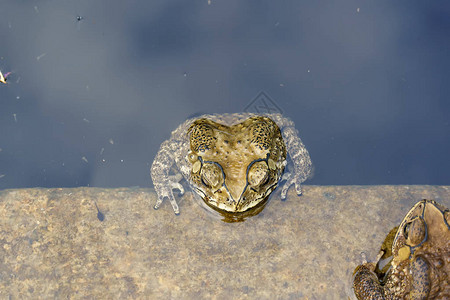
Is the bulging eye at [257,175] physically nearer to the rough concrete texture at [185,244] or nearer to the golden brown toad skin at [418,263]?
the rough concrete texture at [185,244]

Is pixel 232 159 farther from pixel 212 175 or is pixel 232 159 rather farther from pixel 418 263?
pixel 418 263

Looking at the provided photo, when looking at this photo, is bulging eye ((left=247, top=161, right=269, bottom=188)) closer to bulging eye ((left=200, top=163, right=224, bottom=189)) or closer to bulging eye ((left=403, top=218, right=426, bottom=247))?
bulging eye ((left=200, top=163, right=224, bottom=189))

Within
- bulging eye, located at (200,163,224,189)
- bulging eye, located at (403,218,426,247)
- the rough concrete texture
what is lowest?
the rough concrete texture

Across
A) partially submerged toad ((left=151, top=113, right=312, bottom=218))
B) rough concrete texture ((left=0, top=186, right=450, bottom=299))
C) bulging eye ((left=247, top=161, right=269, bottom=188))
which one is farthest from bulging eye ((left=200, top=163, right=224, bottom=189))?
rough concrete texture ((left=0, top=186, right=450, bottom=299))

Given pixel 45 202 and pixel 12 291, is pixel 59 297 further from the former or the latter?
pixel 45 202

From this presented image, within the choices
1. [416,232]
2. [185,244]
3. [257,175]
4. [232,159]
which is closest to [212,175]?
[232,159]

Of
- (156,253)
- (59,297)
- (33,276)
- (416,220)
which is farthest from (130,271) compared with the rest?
(416,220)
